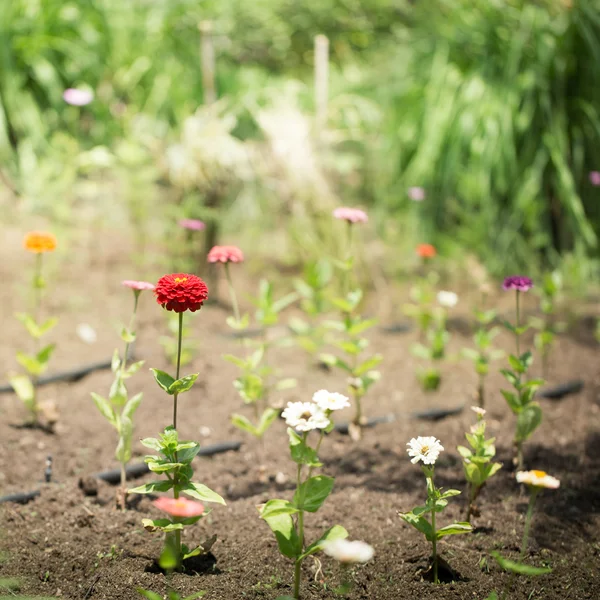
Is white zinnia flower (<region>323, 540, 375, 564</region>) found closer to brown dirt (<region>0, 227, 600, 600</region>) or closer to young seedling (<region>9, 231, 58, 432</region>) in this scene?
brown dirt (<region>0, 227, 600, 600</region>)

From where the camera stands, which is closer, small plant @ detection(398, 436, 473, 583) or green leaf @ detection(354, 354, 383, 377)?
small plant @ detection(398, 436, 473, 583)

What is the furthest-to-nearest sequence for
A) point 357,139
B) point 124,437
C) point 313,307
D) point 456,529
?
point 357,139, point 313,307, point 124,437, point 456,529

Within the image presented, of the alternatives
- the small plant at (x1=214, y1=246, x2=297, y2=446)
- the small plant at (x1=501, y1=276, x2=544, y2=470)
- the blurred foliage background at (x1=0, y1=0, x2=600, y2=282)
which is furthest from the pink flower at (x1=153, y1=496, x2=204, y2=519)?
the blurred foliage background at (x1=0, y1=0, x2=600, y2=282)

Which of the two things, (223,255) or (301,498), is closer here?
(301,498)

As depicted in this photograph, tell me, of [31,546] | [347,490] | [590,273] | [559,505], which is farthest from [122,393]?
[590,273]

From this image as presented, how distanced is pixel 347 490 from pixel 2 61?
3341 millimetres

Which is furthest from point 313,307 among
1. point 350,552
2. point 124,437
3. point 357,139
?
point 350,552

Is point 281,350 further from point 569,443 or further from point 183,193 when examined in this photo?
point 569,443

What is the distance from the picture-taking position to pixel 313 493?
1461 millimetres

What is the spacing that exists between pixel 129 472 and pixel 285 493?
469mm

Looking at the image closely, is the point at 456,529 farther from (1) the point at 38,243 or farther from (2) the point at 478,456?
(1) the point at 38,243

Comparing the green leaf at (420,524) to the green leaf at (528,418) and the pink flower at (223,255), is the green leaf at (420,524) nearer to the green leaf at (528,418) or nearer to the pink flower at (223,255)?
the green leaf at (528,418)

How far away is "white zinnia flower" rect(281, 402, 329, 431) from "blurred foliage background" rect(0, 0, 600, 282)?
6.30 ft

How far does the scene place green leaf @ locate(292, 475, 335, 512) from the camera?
1438 millimetres
